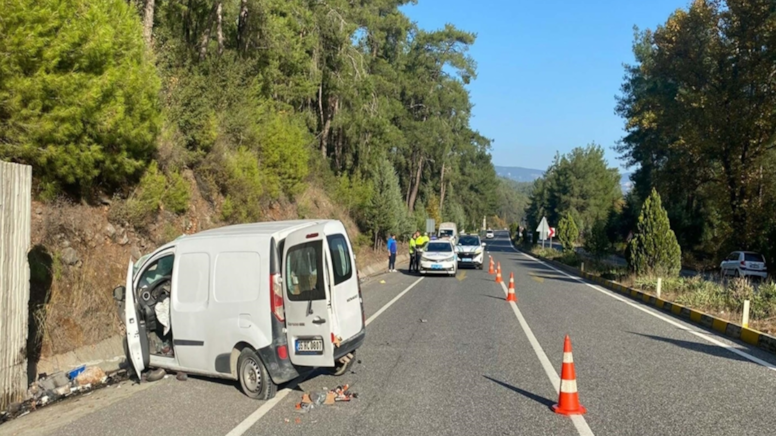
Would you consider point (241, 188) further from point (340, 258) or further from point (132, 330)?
→ point (340, 258)

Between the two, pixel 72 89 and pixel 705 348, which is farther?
pixel 705 348

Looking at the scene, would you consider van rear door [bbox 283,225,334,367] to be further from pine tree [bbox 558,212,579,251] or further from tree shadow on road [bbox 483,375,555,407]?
pine tree [bbox 558,212,579,251]

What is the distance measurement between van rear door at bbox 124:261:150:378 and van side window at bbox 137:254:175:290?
386 mm

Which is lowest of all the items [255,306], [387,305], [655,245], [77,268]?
[387,305]

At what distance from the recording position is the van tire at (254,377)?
6.68m

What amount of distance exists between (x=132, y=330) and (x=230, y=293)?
4.89 ft

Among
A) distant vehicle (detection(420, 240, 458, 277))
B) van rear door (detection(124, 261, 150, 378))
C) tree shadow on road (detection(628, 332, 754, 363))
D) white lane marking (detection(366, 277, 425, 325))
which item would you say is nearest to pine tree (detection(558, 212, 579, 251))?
distant vehicle (detection(420, 240, 458, 277))

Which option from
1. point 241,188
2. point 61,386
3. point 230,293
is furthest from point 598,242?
point 61,386

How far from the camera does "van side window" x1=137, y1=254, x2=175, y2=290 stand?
7720 mm

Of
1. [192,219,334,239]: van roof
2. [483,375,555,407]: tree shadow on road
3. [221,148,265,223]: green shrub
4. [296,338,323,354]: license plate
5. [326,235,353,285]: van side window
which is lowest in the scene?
[483,375,555,407]: tree shadow on road

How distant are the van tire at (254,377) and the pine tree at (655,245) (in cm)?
1750

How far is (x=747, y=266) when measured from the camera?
2872cm

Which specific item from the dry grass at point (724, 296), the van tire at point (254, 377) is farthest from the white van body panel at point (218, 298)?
the dry grass at point (724, 296)

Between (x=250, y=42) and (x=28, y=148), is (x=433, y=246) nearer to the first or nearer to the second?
(x=250, y=42)
